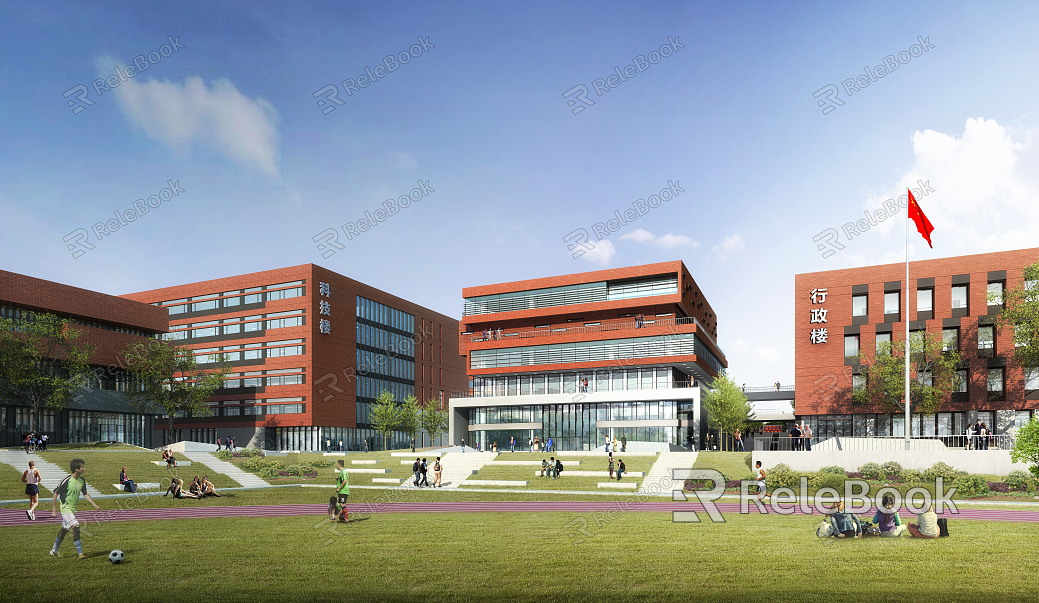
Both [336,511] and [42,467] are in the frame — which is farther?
[42,467]

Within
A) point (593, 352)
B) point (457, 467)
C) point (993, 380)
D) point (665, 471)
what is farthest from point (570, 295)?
point (993, 380)

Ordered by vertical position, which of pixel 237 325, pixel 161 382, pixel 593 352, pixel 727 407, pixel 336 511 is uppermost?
pixel 237 325

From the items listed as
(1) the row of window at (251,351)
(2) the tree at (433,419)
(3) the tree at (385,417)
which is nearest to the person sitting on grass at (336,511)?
(3) the tree at (385,417)

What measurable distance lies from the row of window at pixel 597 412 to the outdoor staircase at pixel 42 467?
40.6 m

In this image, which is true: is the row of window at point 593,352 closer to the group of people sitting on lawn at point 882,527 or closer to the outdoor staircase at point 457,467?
the outdoor staircase at point 457,467

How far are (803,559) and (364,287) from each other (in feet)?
291

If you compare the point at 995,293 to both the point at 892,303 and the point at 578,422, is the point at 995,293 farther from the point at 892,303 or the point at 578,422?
the point at 578,422

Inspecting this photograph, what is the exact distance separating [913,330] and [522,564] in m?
52.6

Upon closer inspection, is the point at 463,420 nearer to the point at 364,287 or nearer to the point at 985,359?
the point at 364,287

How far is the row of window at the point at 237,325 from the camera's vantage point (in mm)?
88750

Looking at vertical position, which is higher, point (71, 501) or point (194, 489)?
point (71, 501)

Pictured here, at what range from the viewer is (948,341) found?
5556 cm

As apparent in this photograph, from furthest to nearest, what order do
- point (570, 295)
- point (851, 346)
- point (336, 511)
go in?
point (570, 295), point (851, 346), point (336, 511)

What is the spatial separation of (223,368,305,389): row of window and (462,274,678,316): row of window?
23.5 m
